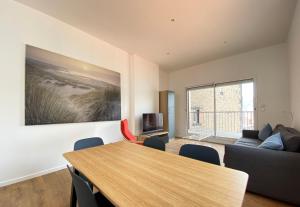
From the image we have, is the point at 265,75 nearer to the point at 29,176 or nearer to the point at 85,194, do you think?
the point at 85,194

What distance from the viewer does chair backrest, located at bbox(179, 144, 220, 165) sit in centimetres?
142

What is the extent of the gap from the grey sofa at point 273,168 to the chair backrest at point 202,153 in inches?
35.1

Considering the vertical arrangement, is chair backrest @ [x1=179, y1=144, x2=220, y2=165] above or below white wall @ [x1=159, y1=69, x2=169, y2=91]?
below

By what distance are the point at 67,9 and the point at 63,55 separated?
836 millimetres

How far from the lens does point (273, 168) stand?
5.90ft

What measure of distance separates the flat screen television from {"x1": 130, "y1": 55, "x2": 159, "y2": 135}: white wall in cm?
17

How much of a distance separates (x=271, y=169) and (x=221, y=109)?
3597mm

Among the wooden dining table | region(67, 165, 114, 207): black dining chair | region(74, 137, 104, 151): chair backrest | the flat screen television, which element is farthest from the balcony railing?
region(67, 165, 114, 207): black dining chair

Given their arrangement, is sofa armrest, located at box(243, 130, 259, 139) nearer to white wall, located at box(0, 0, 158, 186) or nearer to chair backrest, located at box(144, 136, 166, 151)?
chair backrest, located at box(144, 136, 166, 151)

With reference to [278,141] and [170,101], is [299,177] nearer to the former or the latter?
[278,141]

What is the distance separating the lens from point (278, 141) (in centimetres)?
198

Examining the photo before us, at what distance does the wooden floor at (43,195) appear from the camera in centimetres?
177

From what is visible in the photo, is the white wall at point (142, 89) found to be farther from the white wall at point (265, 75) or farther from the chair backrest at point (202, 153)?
the chair backrest at point (202, 153)

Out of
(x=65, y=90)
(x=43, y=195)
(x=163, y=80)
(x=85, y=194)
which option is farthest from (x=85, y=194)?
(x=163, y=80)
